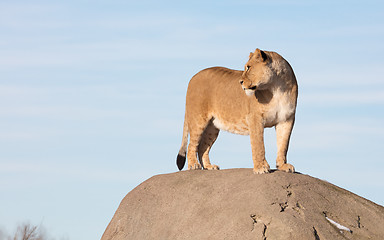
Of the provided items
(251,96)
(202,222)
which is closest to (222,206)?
(202,222)

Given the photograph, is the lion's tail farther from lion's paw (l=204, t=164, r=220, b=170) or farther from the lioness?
lion's paw (l=204, t=164, r=220, b=170)

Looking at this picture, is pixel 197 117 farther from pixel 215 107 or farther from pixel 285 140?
pixel 285 140

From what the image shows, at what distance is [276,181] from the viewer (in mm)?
9367

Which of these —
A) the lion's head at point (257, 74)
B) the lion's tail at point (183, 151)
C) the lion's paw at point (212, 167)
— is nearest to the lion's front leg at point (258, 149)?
the lion's head at point (257, 74)

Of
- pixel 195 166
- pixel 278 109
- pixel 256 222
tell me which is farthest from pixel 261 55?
pixel 195 166

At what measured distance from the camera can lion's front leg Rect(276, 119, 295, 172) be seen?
32.6ft

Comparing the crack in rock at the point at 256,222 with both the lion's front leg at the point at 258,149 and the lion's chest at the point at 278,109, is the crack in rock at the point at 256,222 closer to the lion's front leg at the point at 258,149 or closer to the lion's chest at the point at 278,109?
the lion's front leg at the point at 258,149

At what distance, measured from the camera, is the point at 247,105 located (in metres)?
9.95

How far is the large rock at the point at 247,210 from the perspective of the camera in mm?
8781

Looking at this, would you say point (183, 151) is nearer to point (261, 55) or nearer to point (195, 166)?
point (195, 166)

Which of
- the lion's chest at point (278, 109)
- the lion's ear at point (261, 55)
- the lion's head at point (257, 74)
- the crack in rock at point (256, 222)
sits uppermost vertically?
the lion's ear at point (261, 55)

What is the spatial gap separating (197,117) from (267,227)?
301 cm

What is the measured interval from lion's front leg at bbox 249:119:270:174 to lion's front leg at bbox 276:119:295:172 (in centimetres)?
48

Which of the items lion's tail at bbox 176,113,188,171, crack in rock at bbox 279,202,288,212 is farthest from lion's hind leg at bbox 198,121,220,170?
crack in rock at bbox 279,202,288,212
